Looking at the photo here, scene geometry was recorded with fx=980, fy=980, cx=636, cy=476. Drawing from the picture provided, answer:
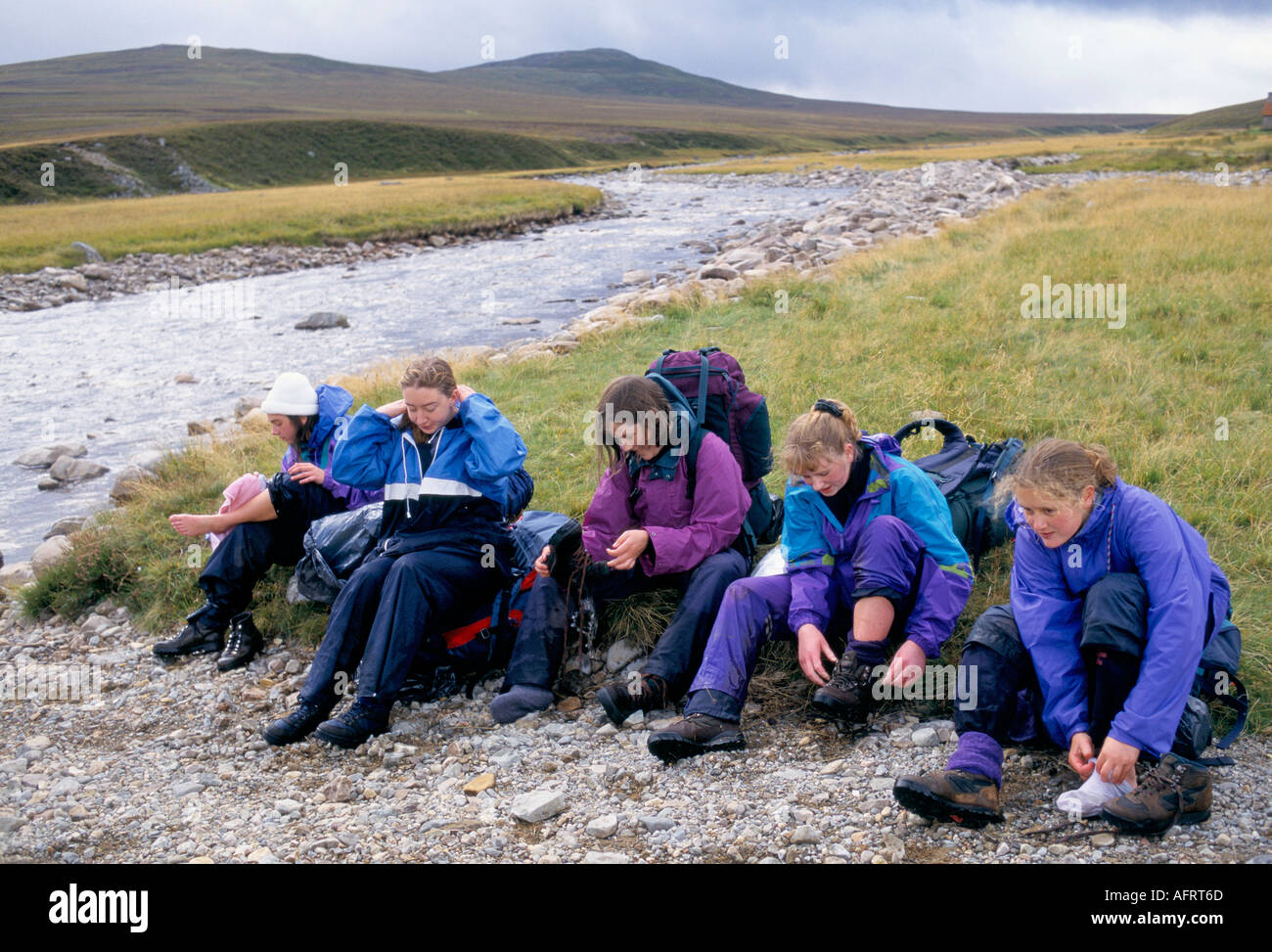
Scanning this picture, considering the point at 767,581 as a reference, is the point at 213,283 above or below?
above

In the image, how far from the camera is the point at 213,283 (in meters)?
25.1

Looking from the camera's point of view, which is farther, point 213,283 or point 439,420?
point 213,283

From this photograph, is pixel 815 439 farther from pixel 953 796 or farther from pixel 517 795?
pixel 517 795

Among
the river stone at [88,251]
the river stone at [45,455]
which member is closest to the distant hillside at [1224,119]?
the river stone at [88,251]

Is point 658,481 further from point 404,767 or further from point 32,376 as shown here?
point 32,376

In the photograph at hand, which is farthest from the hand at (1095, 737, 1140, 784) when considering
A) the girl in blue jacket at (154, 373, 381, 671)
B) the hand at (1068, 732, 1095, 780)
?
the girl in blue jacket at (154, 373, 381, 671)

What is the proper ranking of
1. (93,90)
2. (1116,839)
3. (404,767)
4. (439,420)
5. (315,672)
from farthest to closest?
1. (93,90)
2. (439,420)
3. (315,672)
4. (404,767)
5. (1116,839)

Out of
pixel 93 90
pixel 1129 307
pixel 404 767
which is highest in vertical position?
pixel 93 90

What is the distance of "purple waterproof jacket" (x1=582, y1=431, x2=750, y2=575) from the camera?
187 inches

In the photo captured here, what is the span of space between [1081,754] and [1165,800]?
0.29m

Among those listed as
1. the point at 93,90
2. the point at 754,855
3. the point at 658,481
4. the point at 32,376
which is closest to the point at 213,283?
the point at 32,376

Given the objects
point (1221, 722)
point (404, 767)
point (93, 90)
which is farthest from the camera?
point (93, 90)

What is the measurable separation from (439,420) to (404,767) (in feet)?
5.73

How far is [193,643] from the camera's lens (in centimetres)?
598
